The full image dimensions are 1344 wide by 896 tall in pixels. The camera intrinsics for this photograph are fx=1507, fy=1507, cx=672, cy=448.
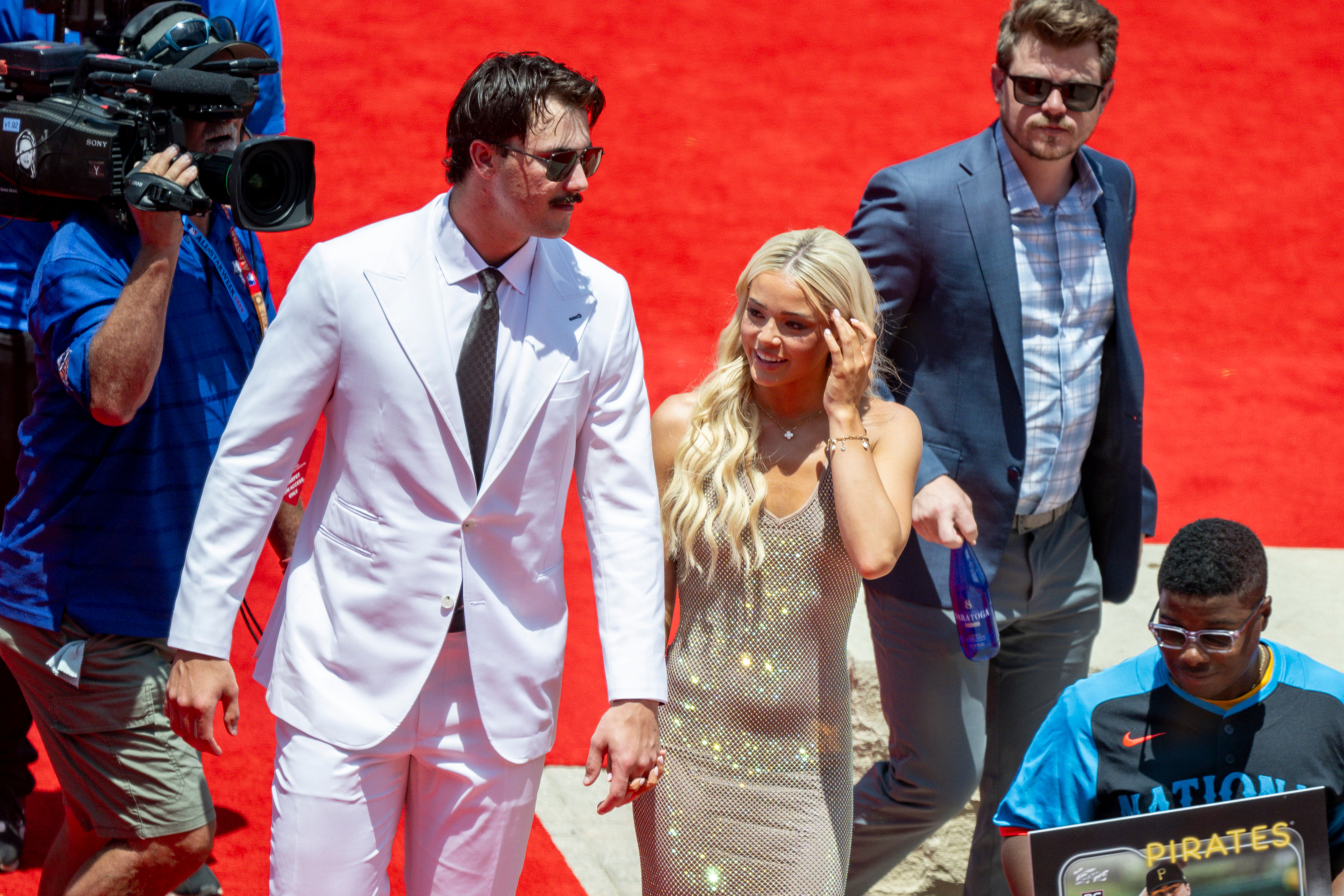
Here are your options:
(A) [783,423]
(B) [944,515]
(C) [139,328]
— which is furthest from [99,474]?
(B) [944,515]

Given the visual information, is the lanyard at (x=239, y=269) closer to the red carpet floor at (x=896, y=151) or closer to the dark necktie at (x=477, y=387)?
the dark necktie at (x=477, y=387)

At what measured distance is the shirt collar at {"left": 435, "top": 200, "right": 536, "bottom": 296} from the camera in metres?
2.62

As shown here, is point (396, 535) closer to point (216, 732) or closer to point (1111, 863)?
point (1111, 863)

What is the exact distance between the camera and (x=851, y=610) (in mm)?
3119

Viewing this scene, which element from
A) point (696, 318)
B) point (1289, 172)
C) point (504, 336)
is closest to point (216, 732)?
point (504, 336)

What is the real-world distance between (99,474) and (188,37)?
0.95 m

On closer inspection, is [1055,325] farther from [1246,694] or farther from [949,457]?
[1246,694]

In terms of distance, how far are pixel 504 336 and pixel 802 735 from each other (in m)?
1.03

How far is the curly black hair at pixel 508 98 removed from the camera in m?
2.57

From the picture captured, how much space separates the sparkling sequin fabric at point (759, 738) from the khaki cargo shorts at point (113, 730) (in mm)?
961

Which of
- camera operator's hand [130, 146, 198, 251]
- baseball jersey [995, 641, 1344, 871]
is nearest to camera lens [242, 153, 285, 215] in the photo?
A: camera operator's hand [130, 146, 198, 251]

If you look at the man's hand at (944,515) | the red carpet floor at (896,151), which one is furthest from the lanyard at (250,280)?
the red carpet floor at (896,151)

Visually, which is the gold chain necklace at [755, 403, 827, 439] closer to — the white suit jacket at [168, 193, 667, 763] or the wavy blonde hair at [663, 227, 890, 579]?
the wavy blonde hair at [663, 227, 890, 579]

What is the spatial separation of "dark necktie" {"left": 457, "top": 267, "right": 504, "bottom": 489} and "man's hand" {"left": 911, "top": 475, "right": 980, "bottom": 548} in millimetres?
1119
